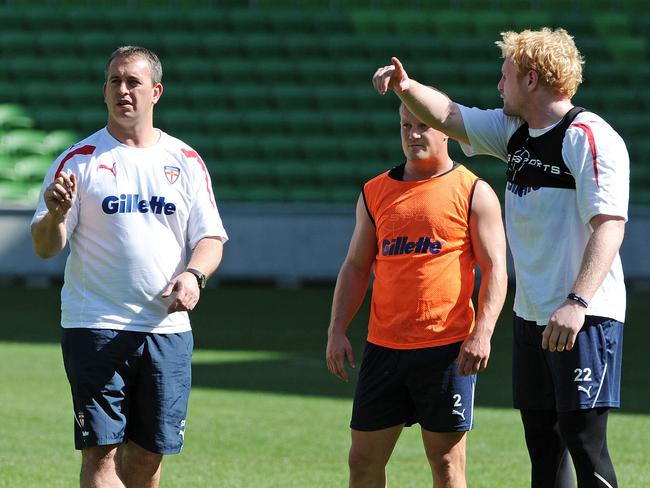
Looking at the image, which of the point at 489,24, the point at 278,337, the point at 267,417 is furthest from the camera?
the point at 489,24

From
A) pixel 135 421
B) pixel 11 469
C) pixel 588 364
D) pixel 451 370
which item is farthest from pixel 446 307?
pixel 11 469

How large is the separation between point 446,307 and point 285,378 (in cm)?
515

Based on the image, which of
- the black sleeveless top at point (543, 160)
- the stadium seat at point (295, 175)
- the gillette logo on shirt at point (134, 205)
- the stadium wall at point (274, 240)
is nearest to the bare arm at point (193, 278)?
the gillette logo on shirt at point (134, 205)

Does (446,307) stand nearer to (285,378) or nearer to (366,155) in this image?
(285,378)

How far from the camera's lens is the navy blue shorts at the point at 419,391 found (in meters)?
4.59

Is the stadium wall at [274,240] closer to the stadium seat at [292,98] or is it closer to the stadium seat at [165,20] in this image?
the stadium seat at [292,98]

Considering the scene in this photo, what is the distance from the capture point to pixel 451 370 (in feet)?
15.1

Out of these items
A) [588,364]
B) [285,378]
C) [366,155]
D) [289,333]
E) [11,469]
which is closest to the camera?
[588,364]

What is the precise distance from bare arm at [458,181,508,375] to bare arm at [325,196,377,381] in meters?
0.42

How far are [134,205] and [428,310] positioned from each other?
1169 millimetres

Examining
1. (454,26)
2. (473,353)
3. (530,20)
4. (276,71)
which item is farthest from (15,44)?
(473,353)

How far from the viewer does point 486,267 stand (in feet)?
15.3

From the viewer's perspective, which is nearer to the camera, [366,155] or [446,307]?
[446,307]

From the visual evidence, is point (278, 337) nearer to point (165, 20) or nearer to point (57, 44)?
point (165, 20)
